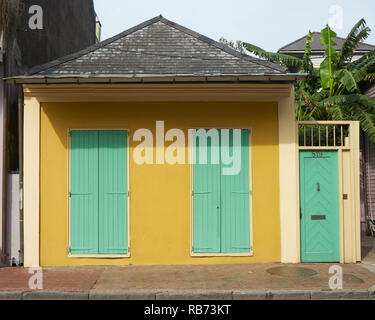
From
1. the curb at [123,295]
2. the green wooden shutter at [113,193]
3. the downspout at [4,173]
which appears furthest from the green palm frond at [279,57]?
the curb at [123,295]

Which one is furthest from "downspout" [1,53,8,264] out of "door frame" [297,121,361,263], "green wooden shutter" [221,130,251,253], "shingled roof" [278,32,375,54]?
"shingled roof" [278,32,375,54]

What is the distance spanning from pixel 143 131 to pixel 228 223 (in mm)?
2696

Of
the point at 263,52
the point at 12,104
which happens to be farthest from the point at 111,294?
the point at 263,52

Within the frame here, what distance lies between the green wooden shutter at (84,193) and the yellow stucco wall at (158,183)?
17 centimetres

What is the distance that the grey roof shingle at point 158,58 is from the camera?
29.7 ft

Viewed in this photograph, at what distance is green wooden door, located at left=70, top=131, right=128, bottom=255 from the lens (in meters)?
8.89

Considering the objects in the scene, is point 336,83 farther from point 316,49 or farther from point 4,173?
point 4,173

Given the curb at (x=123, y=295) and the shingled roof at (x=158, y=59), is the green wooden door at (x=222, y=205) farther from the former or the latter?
the curb at (x=123, y=295)

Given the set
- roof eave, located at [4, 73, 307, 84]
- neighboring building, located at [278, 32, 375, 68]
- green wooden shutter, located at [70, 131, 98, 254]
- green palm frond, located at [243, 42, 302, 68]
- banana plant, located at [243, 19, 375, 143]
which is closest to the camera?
roof eave, located at [4, 73, 307, 84]

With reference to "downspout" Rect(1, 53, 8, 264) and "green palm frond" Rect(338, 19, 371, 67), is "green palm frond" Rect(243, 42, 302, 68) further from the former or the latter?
"downspout" Rect(1, 53, 8, 264)

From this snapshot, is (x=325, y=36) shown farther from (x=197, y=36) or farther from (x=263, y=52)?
(x=197, y=36)

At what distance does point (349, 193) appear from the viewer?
29.9 ft

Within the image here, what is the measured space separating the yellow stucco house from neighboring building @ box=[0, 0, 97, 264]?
415mm

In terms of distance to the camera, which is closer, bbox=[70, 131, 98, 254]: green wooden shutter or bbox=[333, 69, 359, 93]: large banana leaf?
bbox=[70, 131, 98, 254]: green wooden shutter
